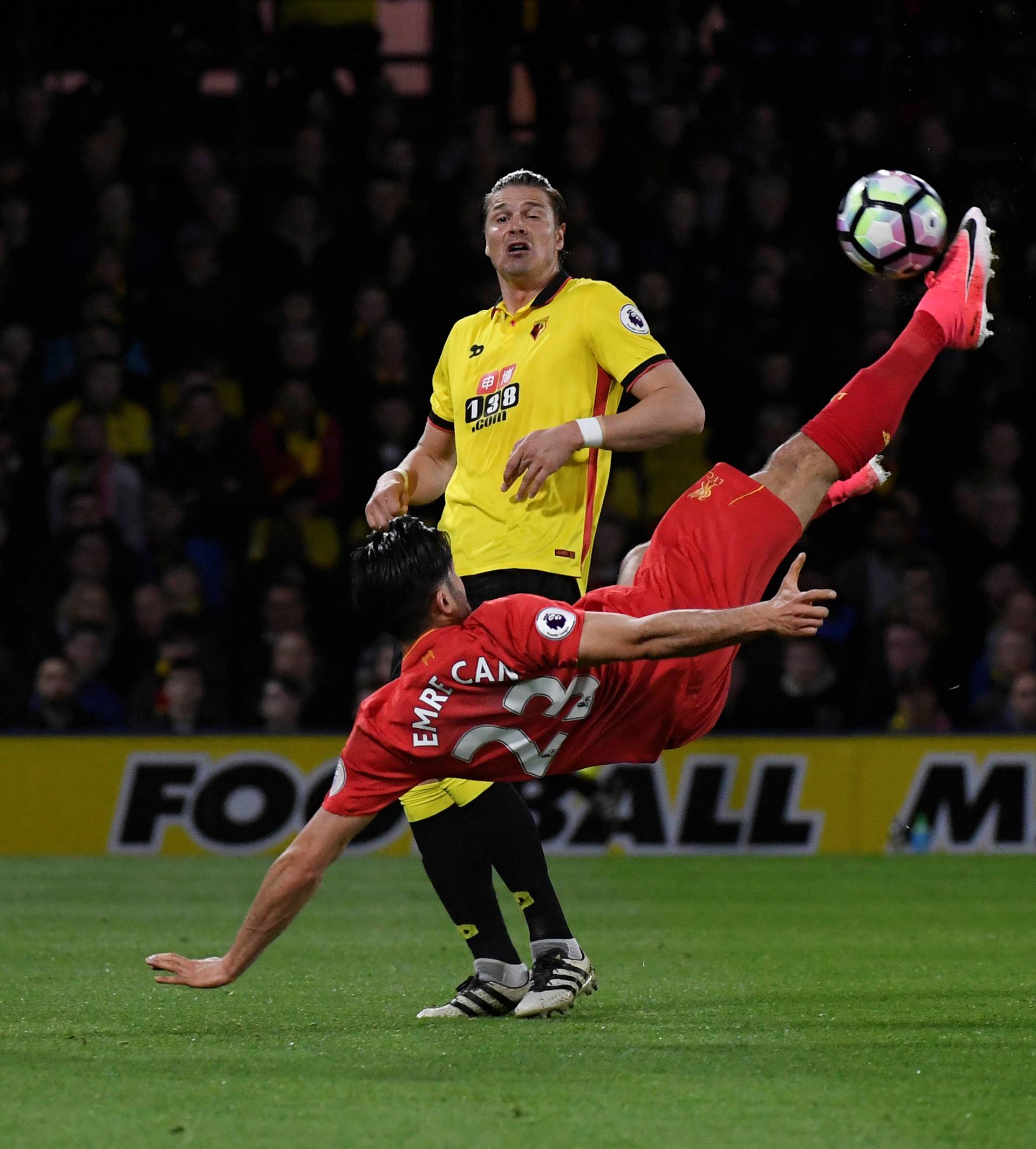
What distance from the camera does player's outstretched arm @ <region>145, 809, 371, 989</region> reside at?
460 cm

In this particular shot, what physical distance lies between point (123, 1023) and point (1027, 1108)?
230cm

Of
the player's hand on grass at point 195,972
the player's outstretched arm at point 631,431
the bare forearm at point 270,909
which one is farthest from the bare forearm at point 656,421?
the player's hand on grass at point 195,972

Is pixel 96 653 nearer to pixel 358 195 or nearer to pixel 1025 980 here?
pixel 358 195

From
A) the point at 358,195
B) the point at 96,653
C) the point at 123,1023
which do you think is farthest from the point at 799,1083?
the point at 358,195

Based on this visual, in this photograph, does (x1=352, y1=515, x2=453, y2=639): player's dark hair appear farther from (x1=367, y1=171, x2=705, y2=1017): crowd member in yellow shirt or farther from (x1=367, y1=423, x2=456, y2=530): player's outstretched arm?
(x1=367, y1=423, x2=456, y2=530): player's outstretched arm

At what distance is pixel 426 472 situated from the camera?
5652mm

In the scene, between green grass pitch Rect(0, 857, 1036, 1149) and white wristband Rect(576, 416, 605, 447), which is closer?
green grass pitch Rect(0, 857, 1036, 1149)

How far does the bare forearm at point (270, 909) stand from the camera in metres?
4.59

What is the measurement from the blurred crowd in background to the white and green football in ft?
12.4

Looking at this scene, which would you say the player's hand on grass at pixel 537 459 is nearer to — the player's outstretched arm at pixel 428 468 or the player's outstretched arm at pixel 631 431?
the player's outstretched arm at pixel 631 431

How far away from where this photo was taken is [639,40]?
13.5 metres

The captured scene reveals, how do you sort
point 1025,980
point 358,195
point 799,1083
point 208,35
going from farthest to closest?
point 208,35 → point 358,195 → point 1025,980 → point 799,1083

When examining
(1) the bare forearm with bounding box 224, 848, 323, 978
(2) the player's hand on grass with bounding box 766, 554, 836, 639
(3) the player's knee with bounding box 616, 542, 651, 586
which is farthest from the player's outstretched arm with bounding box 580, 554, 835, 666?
(1) the bare forearm with bounding box 224, 848, 323, 978

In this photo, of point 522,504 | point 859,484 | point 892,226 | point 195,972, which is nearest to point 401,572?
point 522,504
